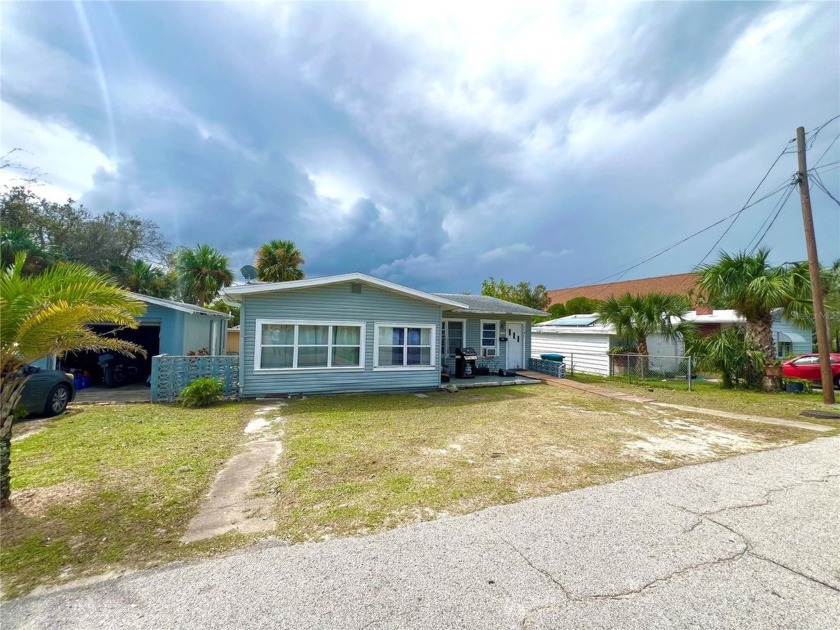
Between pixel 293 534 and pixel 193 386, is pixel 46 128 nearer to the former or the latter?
pixel 193 386

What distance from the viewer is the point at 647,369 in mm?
15125

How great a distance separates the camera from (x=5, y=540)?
9.95 feet

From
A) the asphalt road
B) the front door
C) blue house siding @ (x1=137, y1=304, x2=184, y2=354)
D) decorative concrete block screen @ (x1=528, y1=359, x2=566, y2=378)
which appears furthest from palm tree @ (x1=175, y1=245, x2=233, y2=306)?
the asphalt road

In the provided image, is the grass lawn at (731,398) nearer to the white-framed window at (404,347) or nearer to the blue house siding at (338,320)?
the white-framed window at (404,347)

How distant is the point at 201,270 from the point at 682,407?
24.8 metres

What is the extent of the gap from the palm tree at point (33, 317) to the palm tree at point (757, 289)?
16257 mm

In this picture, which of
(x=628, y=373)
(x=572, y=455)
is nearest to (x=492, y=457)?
(x=572, y=455)

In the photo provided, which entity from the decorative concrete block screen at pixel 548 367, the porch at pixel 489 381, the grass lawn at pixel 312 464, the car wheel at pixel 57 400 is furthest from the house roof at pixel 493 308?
the car wheel at pixel 57 400

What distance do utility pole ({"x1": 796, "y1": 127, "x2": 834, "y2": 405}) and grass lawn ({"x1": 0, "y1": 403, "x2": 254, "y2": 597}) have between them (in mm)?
14269

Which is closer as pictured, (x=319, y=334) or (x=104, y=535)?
(x=104, y=535)

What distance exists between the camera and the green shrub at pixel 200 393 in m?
8.75

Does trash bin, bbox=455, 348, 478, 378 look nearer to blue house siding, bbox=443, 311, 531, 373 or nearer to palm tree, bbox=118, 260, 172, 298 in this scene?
blue house siding, bbox=443, 311, 531, 373

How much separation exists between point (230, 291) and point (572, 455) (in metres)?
8.55

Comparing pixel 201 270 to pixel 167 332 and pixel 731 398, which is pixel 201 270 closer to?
pixel 167 332
